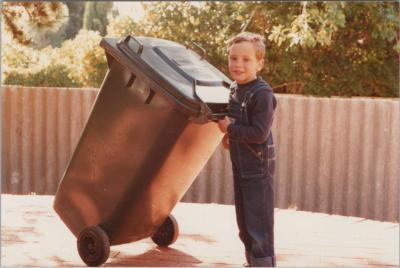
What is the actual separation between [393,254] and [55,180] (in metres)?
4.61

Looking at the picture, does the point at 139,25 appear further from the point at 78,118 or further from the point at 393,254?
the point at 393,254

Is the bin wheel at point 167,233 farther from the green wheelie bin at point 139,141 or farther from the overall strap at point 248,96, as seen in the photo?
the overall strap at point 248,96

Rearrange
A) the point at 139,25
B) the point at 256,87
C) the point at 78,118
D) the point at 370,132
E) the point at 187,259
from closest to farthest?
the point at 256,87 → the point at 187,259 → the point at 370,132 → the point at 78,118 → the point at 139,25

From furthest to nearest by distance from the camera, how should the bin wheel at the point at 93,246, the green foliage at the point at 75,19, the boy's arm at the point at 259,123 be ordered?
the green foliage at the point at 75,19, the bin wheel at the point at 93,246, the boy's arm at the point at 259,123

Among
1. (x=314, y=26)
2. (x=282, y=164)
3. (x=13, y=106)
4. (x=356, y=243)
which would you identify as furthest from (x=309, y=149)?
(x=13, y=106)

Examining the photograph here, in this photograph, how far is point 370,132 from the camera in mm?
6578

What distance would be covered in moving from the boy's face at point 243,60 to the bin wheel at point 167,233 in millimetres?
1268

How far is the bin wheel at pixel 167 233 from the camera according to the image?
390cm

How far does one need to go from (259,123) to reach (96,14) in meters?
22.6

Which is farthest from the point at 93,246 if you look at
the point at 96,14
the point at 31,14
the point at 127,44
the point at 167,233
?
the point at 96,14

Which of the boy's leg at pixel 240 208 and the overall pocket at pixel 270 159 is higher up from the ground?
the overall pocket at pixel 270 159

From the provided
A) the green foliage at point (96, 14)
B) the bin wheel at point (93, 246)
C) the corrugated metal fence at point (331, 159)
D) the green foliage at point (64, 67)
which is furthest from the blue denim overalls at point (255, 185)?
the green foliage at point (96, 14)

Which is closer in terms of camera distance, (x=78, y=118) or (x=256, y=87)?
(x=256, y=87)

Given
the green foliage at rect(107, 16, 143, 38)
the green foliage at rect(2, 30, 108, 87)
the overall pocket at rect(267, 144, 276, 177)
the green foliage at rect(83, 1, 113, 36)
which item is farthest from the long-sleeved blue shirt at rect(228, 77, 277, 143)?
the green foliage at rect(83, 1, 113, 36)
